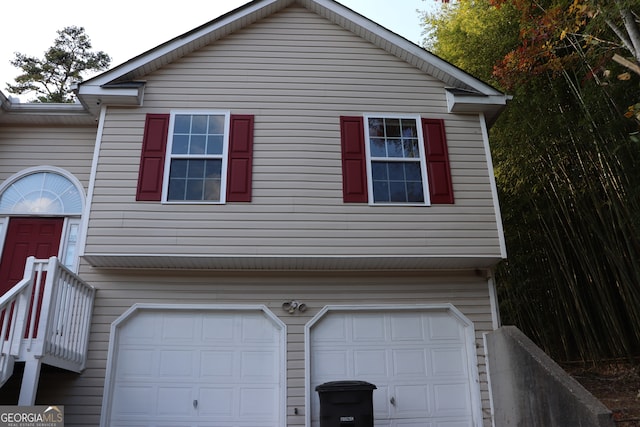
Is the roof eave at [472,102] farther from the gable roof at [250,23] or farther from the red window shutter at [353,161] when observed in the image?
the red window shutter at [353,161]

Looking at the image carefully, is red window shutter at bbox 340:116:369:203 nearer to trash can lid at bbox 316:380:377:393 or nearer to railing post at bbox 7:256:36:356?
trash can lid at bbox 316:380:377:393

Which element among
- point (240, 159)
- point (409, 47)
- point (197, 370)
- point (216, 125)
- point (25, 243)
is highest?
point (409, 47)

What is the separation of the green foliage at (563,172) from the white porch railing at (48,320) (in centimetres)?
722

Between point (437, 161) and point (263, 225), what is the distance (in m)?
2.73

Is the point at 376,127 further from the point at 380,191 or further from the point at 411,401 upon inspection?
the point at 411,401

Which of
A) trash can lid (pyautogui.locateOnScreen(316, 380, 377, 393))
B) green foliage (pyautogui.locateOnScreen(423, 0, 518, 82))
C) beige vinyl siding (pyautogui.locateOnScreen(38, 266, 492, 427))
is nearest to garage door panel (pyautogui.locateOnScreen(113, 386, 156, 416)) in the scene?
beige vinyl siding (pyautogui.locateOnScreen(38, 266, 492, 427))

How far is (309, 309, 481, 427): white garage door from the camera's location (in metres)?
6.46

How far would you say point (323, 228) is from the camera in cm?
676

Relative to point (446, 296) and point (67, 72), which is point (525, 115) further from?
point (67, 72)

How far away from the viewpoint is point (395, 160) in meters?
7.28

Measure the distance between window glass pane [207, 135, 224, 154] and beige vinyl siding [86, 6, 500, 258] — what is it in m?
0.48

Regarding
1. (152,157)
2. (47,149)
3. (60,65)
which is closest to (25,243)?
(47,149)

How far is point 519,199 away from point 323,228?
4.95 metres

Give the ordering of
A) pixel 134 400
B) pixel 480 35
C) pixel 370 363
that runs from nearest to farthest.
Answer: pixel 134 400 → pixel 370 363 → pixel 480 35
